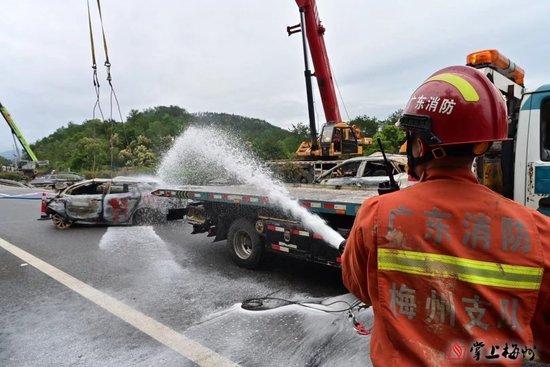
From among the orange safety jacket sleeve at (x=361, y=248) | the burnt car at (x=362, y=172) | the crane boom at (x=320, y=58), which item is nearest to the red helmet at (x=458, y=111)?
the orange safety jacket sleeve at (x=361, y=248)

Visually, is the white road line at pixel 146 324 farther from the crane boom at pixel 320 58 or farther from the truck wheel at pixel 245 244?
the crane boom at pixel 320 58

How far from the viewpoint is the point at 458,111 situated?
1.28 meters

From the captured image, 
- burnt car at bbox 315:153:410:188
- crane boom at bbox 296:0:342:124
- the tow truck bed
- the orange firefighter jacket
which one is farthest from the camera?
crane boom at bbox 296:0:342:124

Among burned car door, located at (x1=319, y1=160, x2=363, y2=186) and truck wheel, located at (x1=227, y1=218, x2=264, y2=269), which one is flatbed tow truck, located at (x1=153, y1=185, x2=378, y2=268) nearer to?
truck wheel, located at (x1=227, y1=218, x2=264, y2=269)

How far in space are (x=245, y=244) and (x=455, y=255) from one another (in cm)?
547

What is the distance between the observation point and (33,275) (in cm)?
663

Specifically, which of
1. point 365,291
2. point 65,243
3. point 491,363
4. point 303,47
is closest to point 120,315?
point 365,291

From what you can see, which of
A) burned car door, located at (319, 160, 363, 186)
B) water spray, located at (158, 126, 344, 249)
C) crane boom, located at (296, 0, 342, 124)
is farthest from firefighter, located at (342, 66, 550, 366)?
Result: crane boom, located at (296, 0, 342, 124)

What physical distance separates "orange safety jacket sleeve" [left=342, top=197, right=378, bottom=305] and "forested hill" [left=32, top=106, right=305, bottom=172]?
81.3ft

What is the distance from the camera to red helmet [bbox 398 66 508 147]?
128 cm

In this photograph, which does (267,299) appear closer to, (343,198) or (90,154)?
(343,198)

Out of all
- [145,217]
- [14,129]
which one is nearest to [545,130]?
[145,217]

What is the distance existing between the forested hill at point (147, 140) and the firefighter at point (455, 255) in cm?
2489

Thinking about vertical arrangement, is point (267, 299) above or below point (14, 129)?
below
